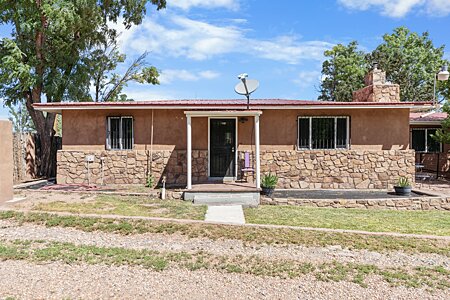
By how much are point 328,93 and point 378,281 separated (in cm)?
2956

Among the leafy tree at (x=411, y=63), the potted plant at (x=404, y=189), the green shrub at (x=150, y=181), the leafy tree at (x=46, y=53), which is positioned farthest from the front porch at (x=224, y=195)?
the leafy tree at (x=411, y=63)

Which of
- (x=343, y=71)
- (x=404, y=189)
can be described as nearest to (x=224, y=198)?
(x=404, y=189)

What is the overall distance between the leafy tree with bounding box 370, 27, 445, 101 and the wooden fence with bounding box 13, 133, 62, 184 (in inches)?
1013

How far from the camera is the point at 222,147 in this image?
1219cm

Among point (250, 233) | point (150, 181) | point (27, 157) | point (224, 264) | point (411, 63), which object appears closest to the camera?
point (224, 264)

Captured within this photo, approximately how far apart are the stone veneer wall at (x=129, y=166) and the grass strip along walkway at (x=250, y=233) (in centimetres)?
488

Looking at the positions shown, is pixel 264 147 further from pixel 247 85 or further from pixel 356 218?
pixel 356 218

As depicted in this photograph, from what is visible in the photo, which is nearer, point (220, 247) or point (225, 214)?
point (220, 247)

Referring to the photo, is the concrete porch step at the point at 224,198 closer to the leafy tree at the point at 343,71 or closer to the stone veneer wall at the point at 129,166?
the stone veneer wall at the point at 129,166

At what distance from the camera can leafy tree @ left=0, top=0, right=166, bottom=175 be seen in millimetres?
14391

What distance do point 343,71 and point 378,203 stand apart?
896 inches

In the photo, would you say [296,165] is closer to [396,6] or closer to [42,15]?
[42,15]

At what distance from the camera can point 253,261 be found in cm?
511

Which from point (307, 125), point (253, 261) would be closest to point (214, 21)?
point (307, 125)
